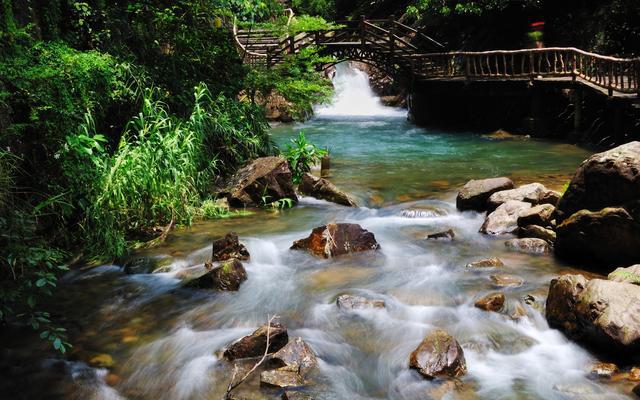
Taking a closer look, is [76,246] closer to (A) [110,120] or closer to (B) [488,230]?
(A) [110,120]

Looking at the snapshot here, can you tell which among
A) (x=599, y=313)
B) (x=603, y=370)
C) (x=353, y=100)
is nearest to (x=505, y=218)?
(x=599, y=313)

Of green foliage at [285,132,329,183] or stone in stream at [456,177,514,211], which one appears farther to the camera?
green foliage at [285,132,329,183]

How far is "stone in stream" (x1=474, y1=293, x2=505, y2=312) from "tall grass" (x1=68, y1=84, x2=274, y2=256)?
4.36 m

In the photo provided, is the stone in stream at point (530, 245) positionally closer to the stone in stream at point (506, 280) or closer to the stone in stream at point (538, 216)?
the stone in stream at point (538, 216)

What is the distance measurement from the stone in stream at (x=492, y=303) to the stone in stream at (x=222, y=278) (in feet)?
8.71

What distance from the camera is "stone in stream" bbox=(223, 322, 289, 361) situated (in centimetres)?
480

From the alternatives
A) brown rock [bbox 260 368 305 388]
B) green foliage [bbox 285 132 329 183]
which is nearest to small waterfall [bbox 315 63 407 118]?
green foliage [bbox 285 132 329 183]

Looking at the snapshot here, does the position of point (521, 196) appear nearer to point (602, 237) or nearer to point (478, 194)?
point (478, 194)

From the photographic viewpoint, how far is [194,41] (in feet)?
36.4

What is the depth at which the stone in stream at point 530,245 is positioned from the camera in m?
7.34

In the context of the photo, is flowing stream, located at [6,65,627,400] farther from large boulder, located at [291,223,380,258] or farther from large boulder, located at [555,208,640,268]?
large boulder, located at [555,208,640,268]

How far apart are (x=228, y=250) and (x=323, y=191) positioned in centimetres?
355

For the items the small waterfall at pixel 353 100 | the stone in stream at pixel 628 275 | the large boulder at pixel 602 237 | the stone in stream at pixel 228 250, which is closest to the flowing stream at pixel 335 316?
the stone in stream at pixel 228 250

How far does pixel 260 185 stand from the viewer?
32.5 feet
